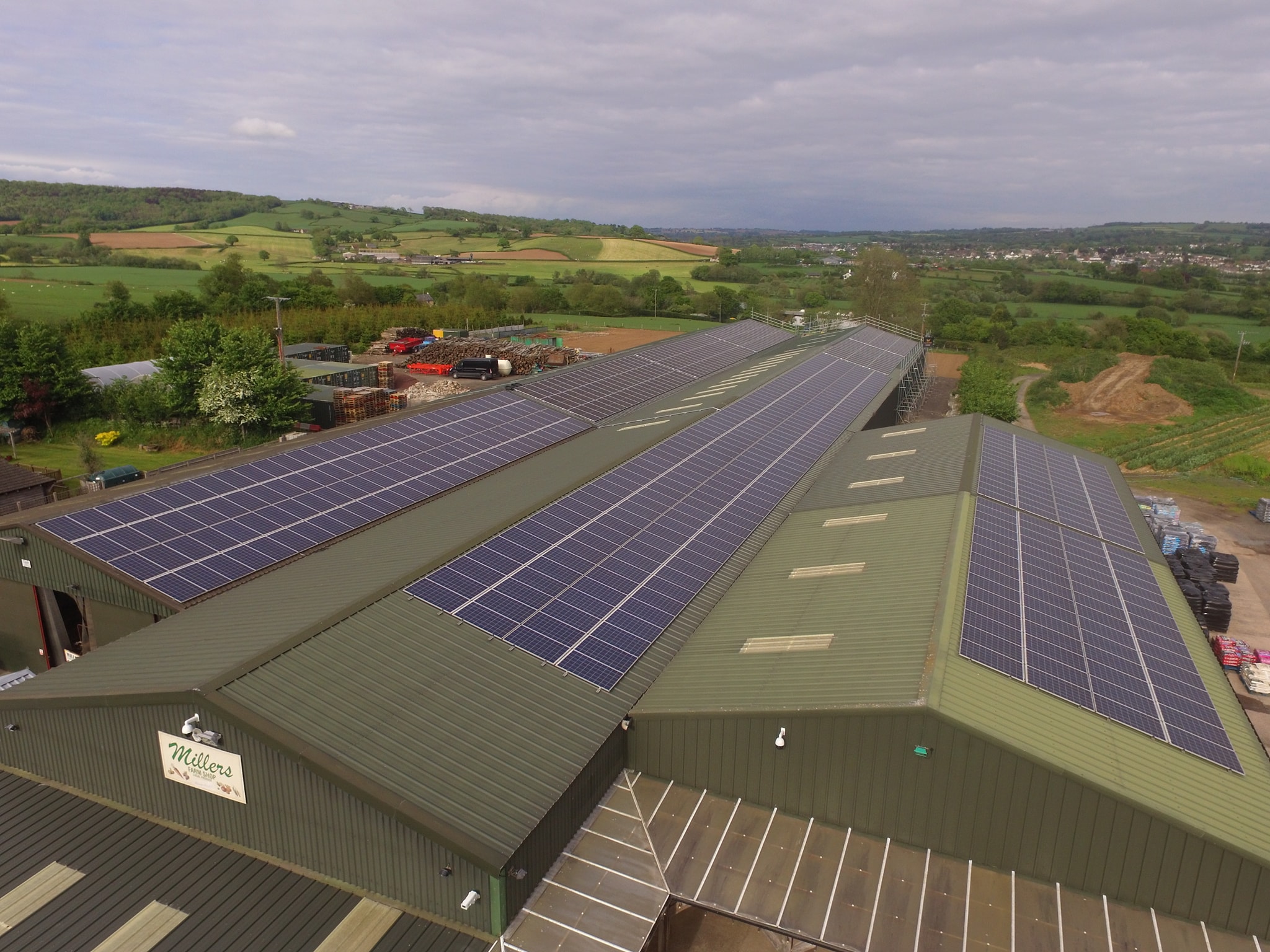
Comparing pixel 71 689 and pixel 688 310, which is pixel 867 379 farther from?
pixel 688 310

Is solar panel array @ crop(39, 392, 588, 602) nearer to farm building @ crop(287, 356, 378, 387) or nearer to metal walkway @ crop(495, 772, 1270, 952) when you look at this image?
metal walkway @ crop(495, 772, 1270, 952)

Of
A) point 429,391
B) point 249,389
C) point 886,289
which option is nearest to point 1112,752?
point 249,389

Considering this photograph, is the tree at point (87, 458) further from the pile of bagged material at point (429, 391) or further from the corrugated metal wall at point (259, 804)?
the corrugated metal wall at point (259, 804)

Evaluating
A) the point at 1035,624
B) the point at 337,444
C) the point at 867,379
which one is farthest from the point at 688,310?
the point at 1035,624

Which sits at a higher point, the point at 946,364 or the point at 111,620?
the point at 111,620

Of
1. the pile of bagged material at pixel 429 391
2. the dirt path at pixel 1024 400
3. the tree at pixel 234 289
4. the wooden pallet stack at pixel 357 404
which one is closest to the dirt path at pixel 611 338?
the pile of bagged material at pixel 429 391

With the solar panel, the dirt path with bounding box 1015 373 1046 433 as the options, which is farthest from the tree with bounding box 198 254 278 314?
the solar panel

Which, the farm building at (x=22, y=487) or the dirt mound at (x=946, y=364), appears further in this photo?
the dirt mound at (x=946, y=364)

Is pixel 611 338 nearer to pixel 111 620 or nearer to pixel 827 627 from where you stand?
pixel 111 620
